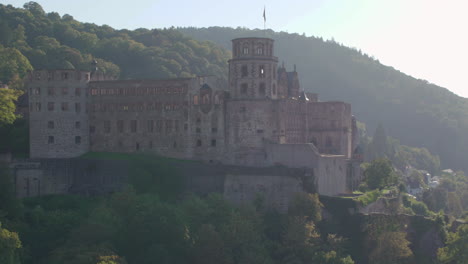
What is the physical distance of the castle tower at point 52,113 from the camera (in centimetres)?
9431

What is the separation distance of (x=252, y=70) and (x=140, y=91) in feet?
44.7

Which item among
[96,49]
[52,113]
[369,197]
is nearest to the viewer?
[52,113]

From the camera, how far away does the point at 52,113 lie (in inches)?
3730

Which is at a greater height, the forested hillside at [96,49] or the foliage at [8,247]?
the forested hillside at [96,49]

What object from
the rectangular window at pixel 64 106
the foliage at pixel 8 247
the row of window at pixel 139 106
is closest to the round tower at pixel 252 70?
the row of window at pixel 139 106

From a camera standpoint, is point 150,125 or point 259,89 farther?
point 150,125

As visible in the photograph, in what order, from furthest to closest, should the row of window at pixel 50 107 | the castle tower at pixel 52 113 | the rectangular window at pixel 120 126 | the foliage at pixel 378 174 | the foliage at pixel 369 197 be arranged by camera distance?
the foliage at pixel 378 174, the rectangular window at pixel 120 126, the foliage at pixel 369 197, the row of window at pixel 50 107, the castle tower at pixel 52 113

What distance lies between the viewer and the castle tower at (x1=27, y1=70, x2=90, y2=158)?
94.3m

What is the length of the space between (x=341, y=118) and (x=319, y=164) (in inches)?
880

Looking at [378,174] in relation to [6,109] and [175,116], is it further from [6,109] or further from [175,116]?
[6,109]

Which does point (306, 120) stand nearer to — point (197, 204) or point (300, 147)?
point (300, 147)

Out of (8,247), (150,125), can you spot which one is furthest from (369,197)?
(8,247)

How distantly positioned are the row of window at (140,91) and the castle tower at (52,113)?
10.3 ft

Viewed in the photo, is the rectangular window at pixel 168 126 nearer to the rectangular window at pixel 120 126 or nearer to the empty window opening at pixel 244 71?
the rectangular window at pixel 120 126
